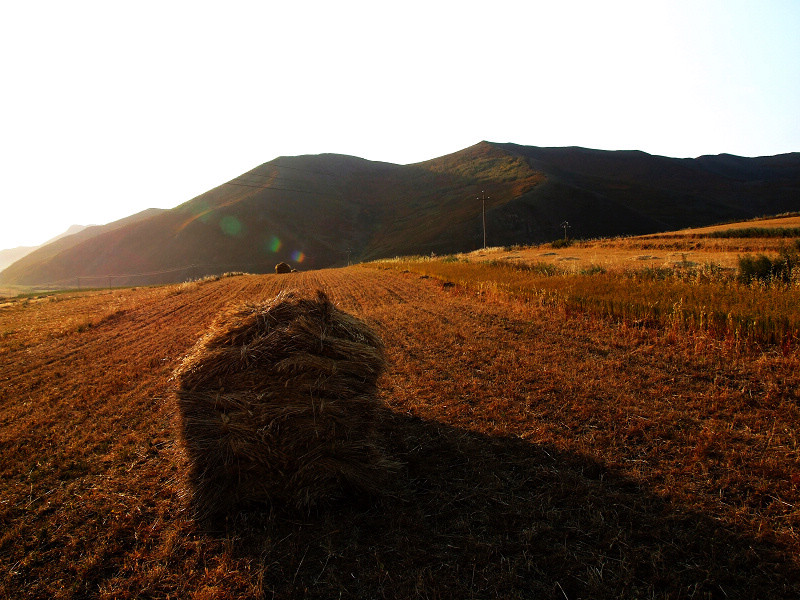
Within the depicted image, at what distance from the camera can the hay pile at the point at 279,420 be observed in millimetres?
3801

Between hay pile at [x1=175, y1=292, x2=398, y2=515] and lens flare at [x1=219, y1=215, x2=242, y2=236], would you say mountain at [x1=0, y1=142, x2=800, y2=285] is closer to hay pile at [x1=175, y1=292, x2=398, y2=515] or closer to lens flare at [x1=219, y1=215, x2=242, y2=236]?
lens flare at [x1=219, y1=215, x2=242, y2=236]

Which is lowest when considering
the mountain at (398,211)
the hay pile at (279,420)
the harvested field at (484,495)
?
the harvested field at (484,495)

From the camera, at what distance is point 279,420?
3.81 meters

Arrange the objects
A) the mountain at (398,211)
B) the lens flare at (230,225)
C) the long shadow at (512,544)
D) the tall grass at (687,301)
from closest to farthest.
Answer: the long shadow at (512,544) < the tall grass at (687,301) < the mountain at (398,211) < the lens flare at (230,225)

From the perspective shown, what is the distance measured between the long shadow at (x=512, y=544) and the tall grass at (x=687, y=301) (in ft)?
18.0

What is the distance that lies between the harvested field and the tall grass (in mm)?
700

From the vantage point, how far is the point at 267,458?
12.5 ft

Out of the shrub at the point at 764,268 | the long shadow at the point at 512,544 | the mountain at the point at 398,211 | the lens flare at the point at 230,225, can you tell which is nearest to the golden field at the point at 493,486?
the long shadow at the point at 512,544

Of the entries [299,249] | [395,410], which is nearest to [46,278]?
[299,249]

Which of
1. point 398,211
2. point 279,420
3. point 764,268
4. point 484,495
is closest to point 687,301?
point 764,268

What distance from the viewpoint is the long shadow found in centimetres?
289

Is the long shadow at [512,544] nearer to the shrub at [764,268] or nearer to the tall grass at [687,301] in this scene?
the tall grass at [687,301]

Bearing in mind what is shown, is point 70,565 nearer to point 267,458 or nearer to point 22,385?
point 267,458

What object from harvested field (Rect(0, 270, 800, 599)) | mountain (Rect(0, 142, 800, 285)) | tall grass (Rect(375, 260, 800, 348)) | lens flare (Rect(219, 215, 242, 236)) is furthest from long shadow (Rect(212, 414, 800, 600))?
lens flare (Rect(219, 215, 242, 236))
